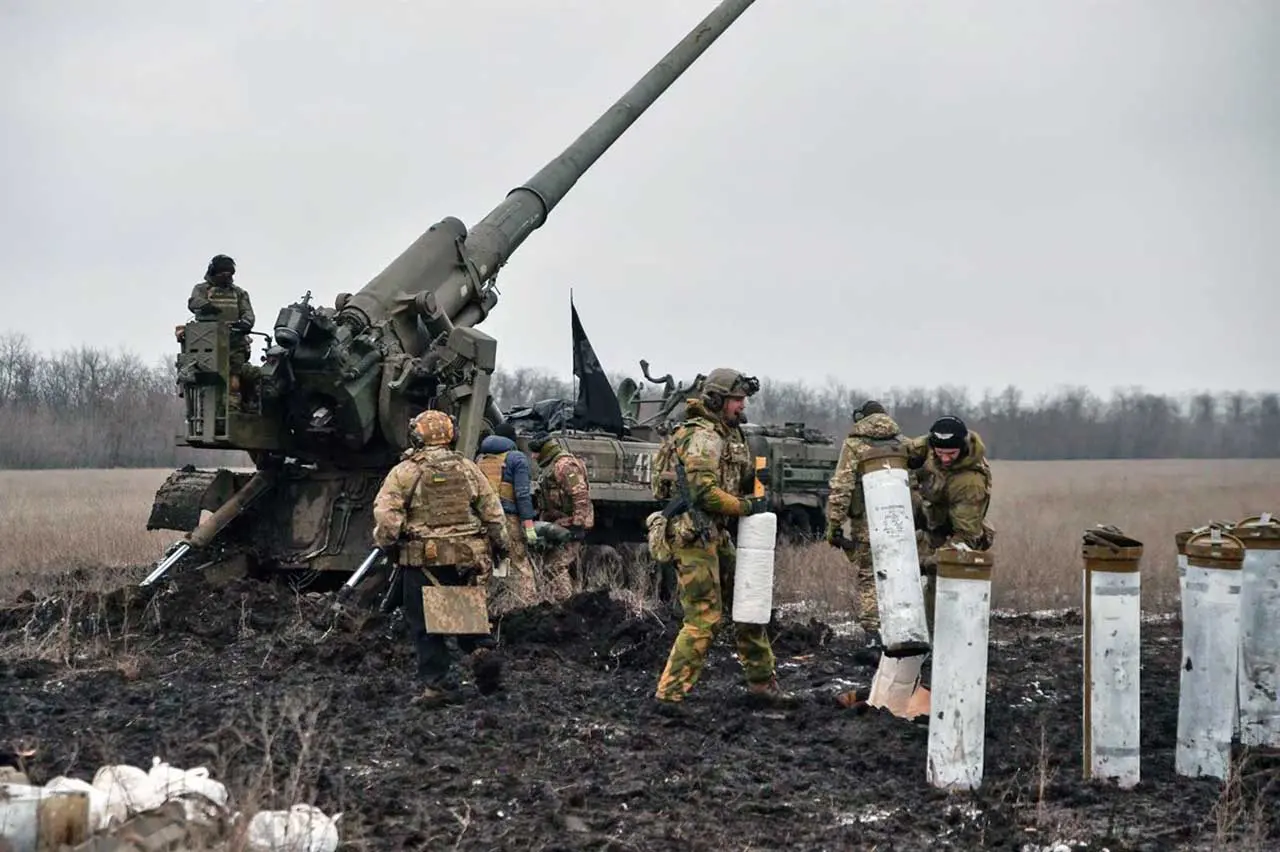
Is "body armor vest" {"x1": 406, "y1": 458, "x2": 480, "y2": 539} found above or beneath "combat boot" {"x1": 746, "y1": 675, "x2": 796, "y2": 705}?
above

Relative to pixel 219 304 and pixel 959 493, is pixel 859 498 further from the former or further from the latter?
pixel 219 304

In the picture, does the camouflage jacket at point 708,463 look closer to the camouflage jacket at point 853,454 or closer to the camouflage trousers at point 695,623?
the camouflage trousers at point 695,623

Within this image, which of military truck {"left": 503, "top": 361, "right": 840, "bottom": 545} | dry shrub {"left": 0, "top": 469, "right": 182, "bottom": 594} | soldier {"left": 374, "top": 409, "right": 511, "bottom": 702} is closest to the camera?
soldier {"left": 374, "top": 409, "right": 511, "bottom": 702}

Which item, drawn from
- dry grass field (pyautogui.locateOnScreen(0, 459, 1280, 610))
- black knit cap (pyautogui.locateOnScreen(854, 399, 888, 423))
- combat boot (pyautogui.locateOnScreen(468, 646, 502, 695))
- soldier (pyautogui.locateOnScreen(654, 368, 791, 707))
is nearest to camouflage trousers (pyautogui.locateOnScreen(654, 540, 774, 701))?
soldier (pyautogui.locateOnScreen(654, 368, 791, 707))

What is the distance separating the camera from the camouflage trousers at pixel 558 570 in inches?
493

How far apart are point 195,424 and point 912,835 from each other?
23.1 feet

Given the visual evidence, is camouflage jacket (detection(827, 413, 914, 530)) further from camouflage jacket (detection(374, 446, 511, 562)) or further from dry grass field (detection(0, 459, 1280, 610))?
dry grass field (detection(0, 459, 1280, 610))

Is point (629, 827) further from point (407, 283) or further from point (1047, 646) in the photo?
point (407, 283)

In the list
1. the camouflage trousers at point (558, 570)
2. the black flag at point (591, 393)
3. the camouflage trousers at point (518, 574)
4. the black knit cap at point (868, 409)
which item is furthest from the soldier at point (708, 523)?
the black flag at point (591, 393)

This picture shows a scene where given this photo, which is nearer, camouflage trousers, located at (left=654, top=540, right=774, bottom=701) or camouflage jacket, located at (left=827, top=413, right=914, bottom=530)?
camouflage trousers, located at (left=654, top=540, right=774, bottom=701)

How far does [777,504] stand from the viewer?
1772cm

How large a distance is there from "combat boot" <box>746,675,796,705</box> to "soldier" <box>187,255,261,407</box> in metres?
4.85

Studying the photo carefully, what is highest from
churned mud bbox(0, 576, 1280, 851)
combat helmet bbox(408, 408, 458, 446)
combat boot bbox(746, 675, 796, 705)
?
combat helmet bbox(408, 408, 458, 446)

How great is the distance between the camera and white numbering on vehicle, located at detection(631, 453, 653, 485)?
1495cm
